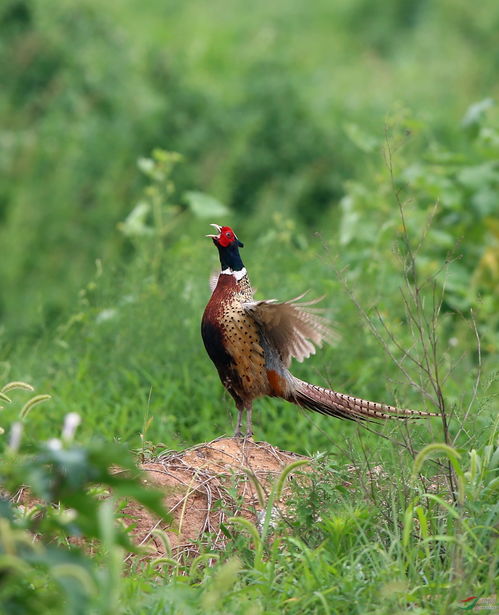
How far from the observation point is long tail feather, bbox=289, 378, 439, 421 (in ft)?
13.6

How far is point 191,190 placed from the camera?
8805 millimetres

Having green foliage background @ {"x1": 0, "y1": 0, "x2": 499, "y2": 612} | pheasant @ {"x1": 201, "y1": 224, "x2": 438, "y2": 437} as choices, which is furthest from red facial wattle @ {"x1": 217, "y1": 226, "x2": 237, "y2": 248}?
green foliage background @ {"x1": 0, "y1": 0, "x2": 499, "y2": 612}

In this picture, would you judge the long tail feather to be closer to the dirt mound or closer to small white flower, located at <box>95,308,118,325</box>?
the dirt mound

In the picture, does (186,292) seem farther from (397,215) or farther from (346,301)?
(397,215)

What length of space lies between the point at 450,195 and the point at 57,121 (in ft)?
12.7

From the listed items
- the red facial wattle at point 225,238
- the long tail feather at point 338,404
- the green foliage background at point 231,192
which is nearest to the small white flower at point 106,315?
the green foliage background at point 231,192

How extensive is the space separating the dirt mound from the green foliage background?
23cm

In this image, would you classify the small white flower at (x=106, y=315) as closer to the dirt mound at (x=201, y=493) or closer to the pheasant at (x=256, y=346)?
the pheasant at (x=256, y=346)

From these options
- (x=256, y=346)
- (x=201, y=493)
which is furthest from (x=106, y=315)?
(x=201, y=493)

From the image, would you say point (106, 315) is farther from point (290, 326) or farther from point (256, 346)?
point (290, 326)

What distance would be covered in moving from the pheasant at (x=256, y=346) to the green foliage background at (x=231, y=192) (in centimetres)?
17

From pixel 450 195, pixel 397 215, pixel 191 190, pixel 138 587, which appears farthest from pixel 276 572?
pixel 191 190

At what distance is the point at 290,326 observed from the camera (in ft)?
13.6

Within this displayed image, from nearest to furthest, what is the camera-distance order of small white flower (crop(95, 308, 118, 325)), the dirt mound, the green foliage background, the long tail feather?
the dirt mound
the long tail feather
the green foliage background
small white flower (crop(95, 308, 118, 325))
